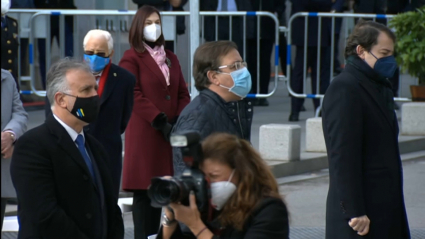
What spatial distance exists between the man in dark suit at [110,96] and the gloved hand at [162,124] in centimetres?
19

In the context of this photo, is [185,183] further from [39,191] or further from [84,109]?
[84,109]

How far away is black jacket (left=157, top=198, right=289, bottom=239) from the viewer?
3051 millimetres

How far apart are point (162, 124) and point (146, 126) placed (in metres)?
0.25

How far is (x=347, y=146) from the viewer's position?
13.7ft

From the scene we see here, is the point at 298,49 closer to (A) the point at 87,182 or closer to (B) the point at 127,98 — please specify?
(B) the point at 127,98

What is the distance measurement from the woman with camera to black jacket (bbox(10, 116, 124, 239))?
2.22 feet

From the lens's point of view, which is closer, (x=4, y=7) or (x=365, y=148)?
(x=365, y=148)

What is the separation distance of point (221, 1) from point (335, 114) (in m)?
8.28

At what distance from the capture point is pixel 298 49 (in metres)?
11.7

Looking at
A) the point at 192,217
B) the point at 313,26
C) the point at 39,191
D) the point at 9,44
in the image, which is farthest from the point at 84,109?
the point at 313,26

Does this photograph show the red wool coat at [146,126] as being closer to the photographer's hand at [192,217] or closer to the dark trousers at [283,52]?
the photographer's hand at [192,217]

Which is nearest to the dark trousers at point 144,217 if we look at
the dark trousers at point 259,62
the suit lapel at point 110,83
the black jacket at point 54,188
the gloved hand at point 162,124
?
the gloved hand at point 162,124

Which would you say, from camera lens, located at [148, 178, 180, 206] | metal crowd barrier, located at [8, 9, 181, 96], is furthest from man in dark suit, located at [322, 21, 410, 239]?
metal crowd barrier, located at [8, 9, 181, 96]

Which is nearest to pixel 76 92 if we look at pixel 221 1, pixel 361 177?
pixel 361 177
